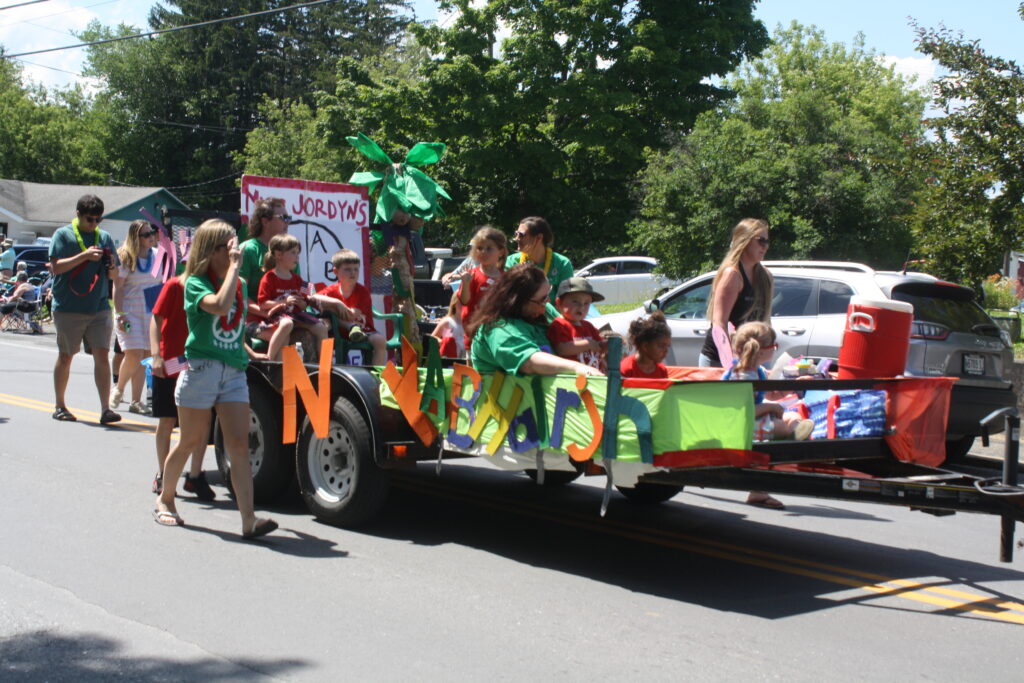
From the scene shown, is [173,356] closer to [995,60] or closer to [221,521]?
[221,521]

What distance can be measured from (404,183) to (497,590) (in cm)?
374

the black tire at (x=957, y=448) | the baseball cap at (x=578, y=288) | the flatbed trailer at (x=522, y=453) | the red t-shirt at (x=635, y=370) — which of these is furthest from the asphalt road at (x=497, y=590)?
the black tire at (x=957, y=448)

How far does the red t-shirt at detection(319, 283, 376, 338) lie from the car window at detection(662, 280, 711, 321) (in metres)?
4.30

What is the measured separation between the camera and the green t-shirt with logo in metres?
6.06

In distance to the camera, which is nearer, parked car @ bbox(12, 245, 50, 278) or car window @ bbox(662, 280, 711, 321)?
car window @ bbox(662, 280, 711, 321)

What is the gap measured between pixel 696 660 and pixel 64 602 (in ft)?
9.89

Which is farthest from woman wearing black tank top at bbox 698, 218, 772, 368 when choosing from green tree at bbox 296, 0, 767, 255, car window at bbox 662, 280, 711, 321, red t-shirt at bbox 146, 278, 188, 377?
green tree at bbox 296, 0, 767, 255

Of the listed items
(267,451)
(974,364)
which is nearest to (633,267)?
(974,364)

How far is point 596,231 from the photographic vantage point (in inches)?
1315

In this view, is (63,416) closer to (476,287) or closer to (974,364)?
(476,287)

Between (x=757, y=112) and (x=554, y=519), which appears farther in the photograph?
(x=757, y=112)

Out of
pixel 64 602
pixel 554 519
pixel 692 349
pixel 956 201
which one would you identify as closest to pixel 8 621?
pixel 64 602

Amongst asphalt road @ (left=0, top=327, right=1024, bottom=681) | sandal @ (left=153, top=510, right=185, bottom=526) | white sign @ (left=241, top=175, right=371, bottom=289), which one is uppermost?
white sign @ (left=241, top=175, right=371, bottom=289)

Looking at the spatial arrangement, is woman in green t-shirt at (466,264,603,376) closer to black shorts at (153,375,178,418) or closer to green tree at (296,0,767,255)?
black shorts at (153,375,178,418)
